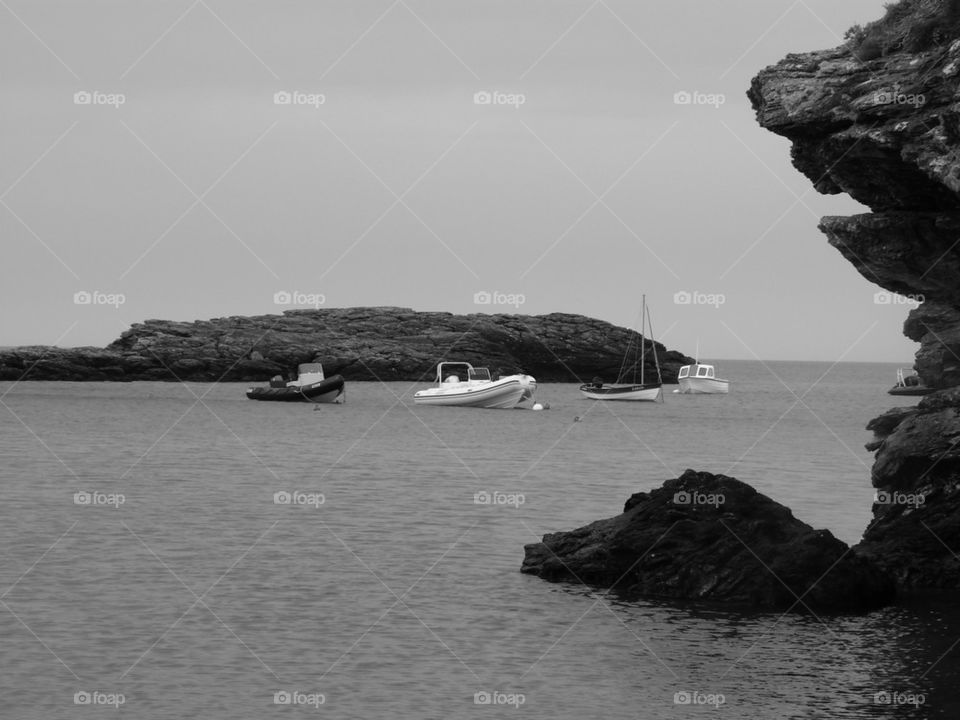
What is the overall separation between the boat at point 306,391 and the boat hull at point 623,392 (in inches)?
849

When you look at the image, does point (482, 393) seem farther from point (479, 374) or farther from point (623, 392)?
point (623, 392)

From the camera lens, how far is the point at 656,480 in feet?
155

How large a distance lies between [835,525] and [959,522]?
30.9 ft

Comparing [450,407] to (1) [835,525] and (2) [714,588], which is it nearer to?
(1) [835,525]

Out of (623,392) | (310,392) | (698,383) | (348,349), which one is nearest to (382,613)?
(310,392)

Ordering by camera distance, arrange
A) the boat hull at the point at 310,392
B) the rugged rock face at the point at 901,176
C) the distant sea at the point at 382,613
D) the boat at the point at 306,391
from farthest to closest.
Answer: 1. the boat at the point at 306,391
2. the boat hull at the point at 310,392
3. the rugged rock face at the point at 901,176
4. the distant sea at the point at 382,613

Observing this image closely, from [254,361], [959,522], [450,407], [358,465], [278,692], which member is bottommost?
[278,692]

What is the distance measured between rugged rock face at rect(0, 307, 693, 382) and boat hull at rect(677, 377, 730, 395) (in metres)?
9.85

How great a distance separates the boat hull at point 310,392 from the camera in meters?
99.4

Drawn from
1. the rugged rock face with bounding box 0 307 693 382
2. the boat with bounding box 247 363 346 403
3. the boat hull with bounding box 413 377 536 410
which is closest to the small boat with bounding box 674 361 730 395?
the rugged rock face with bounding box 0 307 693 382

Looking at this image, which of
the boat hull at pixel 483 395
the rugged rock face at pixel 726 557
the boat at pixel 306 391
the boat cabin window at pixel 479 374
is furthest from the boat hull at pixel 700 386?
the rugged rock face at pixel 726 557

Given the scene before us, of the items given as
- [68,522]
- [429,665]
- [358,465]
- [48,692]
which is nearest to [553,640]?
[429,665]

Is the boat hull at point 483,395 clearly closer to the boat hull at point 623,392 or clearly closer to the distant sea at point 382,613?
the boat hull at point 623,392

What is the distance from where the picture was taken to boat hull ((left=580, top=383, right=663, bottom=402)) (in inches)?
4304
